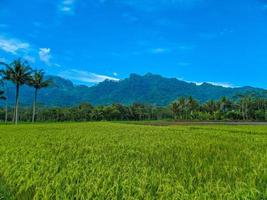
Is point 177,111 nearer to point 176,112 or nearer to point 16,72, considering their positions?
point 176,112

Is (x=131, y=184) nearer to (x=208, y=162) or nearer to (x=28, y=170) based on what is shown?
(x=28, y=170)

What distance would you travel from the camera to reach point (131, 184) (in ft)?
18.9

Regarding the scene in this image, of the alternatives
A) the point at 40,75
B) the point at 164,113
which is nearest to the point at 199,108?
the point at 164,113

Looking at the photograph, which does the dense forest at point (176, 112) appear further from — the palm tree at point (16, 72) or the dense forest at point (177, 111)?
the palm tree at point (16, 72)

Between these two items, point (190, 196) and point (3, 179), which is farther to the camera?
point (3, 179)

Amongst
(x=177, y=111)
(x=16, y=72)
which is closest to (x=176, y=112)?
(x=177, y=111)

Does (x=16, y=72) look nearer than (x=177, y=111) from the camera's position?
Yes

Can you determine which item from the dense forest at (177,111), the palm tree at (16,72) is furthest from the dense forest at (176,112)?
the palm tree at (16,72)

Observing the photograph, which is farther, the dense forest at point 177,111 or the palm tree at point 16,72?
the dense forest at point 177,111

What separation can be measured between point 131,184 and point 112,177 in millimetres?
1064

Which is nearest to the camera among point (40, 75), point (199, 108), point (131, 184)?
point (131, 184)

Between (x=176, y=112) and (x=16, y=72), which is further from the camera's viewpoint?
(x=176, y=112)

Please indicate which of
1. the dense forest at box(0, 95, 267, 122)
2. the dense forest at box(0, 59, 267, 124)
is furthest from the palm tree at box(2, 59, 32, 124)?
the dense forest at box(0, 95, 267, 122)

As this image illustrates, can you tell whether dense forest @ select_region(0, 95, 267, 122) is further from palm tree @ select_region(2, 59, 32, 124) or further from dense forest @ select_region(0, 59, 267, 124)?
palm tree @ select_region(2, 59, 32, 124)
